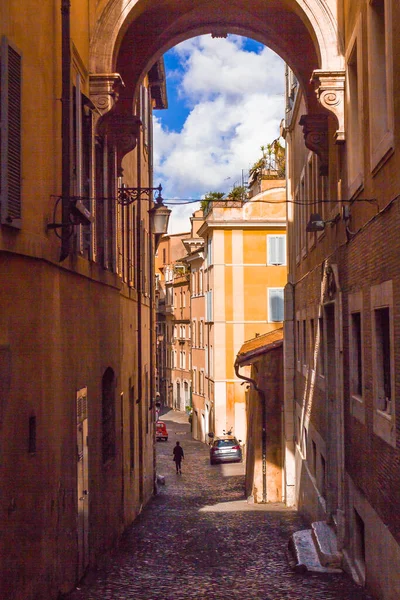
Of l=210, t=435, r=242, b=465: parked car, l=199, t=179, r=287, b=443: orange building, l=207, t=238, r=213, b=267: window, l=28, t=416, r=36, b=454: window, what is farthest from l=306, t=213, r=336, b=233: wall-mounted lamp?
l=207, t=238, r=213, b=267: window

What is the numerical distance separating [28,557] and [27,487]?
0.66 m

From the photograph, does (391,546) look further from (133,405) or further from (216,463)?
(216,463)

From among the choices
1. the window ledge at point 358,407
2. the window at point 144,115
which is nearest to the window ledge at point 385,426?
the window ledge at point 358,407

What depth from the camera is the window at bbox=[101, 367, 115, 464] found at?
1463 centimetres

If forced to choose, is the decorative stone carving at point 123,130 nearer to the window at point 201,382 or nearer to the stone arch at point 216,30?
the stone arch at point 216,30

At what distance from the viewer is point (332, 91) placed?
12180mm

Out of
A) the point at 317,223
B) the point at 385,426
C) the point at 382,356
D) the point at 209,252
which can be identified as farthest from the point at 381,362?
the point at 209,252

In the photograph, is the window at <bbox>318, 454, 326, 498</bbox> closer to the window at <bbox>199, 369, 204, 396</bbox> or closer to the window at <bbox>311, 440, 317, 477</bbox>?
the window at <bbox>311, 440, 317, 477</bbox>

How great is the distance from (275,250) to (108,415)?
28601 mm

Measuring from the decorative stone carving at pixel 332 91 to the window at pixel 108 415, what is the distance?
225 inches

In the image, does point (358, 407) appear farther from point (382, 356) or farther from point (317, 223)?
point (317, 223)

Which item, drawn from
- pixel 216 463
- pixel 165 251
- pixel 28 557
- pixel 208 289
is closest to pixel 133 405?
pixel 28 557

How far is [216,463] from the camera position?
119 ft

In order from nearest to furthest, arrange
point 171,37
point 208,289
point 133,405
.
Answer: point 171,37 < point 133,405 < point 208,289
